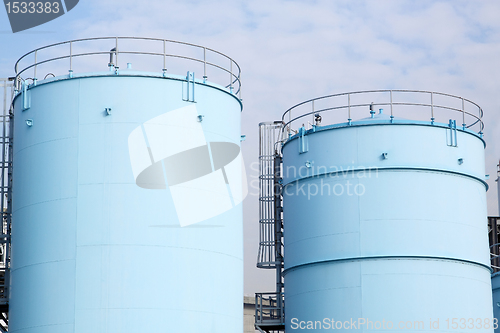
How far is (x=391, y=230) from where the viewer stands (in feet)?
60.3

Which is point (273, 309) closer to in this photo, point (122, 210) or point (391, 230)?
point (391, 230)

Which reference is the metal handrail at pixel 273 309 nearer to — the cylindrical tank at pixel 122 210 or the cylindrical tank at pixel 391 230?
the cylindrical tank at pixel 391 230

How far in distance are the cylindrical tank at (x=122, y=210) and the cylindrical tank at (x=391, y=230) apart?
13.2 feet

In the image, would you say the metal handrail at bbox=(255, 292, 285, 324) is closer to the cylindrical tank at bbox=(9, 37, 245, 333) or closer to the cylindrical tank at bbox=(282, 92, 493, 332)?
the cylindrical tank at bbox=(282, 92, 493, 332)

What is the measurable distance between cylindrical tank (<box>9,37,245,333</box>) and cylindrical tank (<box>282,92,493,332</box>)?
4.04 meters

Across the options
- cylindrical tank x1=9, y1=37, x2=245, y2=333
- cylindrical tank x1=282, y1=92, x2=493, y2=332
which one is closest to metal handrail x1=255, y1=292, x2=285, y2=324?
cylindrical tank x1=282, y1=92, x2=493, y2=332

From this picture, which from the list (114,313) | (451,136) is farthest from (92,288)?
(451,136)

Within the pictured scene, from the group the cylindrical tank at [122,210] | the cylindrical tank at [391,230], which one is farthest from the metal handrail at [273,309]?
the cylindrical tank at [122,210]

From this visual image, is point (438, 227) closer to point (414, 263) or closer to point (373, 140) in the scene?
point (414, 263)

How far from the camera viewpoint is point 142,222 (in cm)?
1423

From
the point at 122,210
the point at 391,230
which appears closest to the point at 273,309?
the point at 391,230

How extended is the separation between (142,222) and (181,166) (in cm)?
140

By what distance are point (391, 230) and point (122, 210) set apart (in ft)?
24.1

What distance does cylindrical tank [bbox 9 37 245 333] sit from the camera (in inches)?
547
